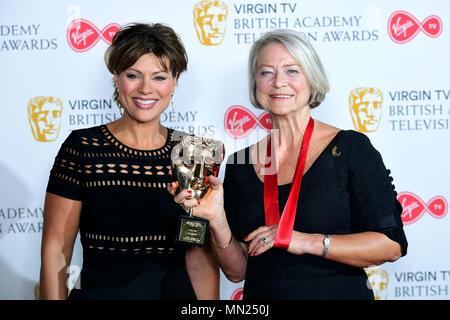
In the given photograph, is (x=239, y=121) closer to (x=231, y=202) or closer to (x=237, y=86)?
(x=237, y=86)

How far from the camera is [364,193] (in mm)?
1638

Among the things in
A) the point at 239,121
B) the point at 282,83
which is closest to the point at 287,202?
the point at 282,83

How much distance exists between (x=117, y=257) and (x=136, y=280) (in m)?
0.11

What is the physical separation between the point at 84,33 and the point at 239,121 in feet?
3.14

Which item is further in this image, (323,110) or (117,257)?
(323,110)

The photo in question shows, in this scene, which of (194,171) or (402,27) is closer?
(194,171)

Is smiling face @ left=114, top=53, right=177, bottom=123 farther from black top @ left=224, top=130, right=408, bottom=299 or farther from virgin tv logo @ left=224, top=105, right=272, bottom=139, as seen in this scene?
virgin tv logo @ left=224, top=105, right=272, bottom=139

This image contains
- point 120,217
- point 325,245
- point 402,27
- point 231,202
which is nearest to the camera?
point 325,245

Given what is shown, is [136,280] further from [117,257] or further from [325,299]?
[325,299]

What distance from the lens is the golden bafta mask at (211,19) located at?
2.56 meters

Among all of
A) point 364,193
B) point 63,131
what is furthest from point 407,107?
point 63,131

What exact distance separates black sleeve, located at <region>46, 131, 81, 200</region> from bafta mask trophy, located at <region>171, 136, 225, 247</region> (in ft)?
1.31

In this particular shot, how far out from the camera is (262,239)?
1.61m

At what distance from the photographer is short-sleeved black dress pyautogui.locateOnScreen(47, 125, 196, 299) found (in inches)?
69.7
